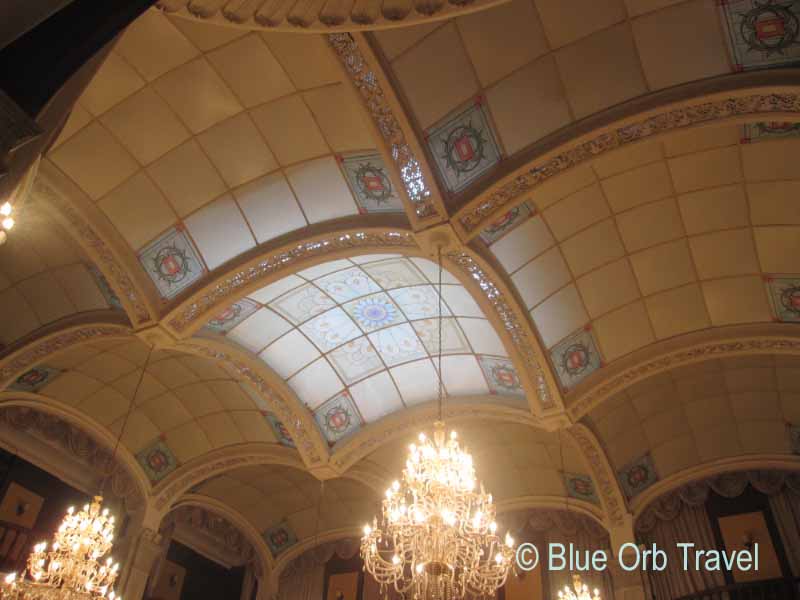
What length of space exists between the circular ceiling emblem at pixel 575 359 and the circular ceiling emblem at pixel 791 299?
2.87m

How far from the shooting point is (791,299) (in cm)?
938

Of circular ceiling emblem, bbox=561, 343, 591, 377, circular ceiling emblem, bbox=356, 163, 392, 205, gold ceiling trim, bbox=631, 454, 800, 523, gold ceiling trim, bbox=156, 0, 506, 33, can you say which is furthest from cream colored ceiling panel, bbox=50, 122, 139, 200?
gold ceiling trim, bbox=631, 454, 800, 523

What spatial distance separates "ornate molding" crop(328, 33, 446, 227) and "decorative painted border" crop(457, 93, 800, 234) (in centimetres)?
46

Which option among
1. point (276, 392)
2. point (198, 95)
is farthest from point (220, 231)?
point (276, 392)

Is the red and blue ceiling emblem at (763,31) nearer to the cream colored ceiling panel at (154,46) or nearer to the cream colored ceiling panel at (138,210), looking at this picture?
the cream colored ceiling panel at (154,46)

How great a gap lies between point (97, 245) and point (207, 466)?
21.2ft

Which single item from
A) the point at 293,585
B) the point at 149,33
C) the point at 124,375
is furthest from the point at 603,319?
the point at 293,585

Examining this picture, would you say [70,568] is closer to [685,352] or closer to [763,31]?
[685,352]

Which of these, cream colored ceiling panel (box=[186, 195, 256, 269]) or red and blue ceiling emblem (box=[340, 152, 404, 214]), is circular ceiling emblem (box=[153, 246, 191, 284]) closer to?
cream colored ceiling panel (box=[186, 195, 256, 269])

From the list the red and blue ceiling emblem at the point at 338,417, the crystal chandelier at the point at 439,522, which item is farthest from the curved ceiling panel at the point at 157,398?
the crystal chandelier at the point at 439,522

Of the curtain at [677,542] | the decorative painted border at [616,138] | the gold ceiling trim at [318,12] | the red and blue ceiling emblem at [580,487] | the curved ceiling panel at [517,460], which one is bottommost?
the curtain at [677,542]

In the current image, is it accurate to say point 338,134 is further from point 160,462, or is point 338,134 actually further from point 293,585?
point 293,585

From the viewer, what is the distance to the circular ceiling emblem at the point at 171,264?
9109 mm

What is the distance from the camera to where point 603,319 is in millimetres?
10055
